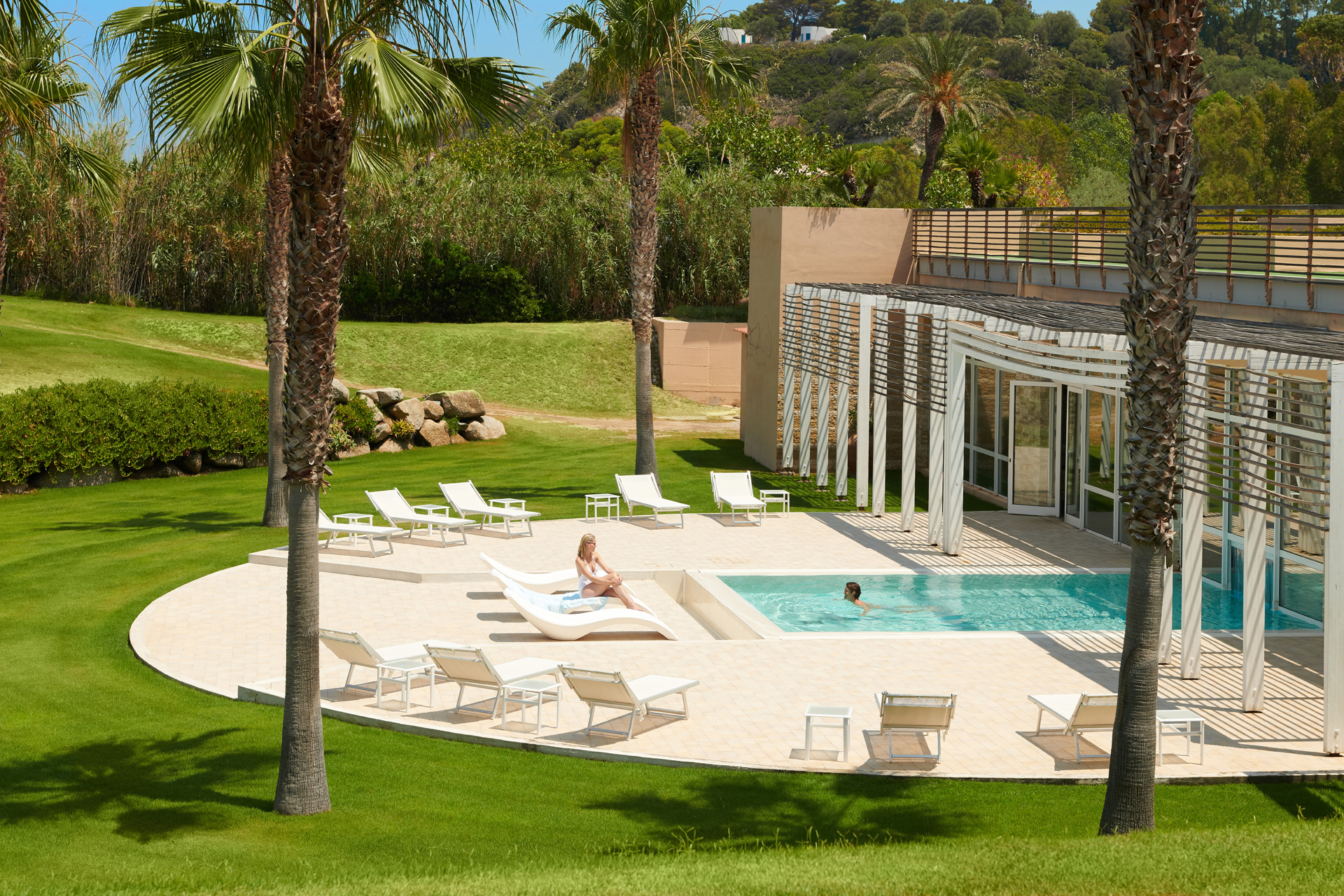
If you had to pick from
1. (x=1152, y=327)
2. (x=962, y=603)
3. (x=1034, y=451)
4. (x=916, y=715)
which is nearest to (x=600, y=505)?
(x=1034, y=451)

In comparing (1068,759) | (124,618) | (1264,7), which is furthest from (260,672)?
(1264,7)

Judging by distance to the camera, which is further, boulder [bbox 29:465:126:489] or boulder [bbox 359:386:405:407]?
boulder [bbox 359:386:405:407]

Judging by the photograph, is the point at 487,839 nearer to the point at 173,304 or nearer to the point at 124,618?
the point at 124,618

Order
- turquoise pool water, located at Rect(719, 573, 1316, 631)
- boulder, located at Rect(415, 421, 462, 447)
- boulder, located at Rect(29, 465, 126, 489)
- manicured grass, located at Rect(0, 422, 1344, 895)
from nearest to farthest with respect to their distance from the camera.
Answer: manicured grass, located at Rect(0, 422, 1344, 895) → turquoise pool water, located at Rect(719, 573, 1316, 631) → boulder, located at Rect(29, 465, 126, 489) → boulder, located at Rect(415, 421, 462, 447)

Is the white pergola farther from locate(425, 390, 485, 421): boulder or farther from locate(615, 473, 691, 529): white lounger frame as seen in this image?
locate(425, 390, 485, 421): boulder

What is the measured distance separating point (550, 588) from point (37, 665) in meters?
5.28

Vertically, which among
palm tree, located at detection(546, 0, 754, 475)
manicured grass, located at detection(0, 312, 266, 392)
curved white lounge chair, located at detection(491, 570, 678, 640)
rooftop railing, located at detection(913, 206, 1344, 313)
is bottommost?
curved white lounge chair, located at detection(491, 570, 678, 640)

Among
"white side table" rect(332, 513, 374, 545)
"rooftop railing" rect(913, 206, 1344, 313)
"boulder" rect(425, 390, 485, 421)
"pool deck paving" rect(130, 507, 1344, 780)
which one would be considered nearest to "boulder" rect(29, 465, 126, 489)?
"white side table" rect(332, 513, 374, 545)

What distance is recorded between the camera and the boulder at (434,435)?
2817 centimetres

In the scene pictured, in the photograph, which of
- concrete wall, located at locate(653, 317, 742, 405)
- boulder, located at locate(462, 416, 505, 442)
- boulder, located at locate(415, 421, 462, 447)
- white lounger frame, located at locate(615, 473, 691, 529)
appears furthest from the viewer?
concrete wall, located at locate(653, 317, 742, 405)

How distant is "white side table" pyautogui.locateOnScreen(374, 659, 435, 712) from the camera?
10.8 meters

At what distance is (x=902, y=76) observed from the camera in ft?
141

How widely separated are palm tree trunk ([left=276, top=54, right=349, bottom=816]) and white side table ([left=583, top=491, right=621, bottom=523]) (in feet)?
34.1

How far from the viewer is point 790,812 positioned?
845 centimetres
